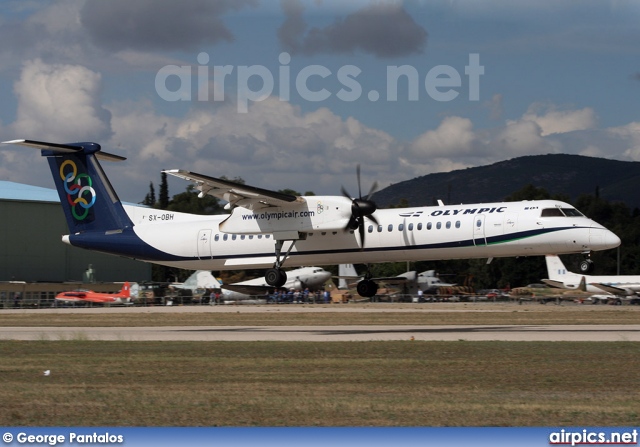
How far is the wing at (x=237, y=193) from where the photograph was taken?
36.6m

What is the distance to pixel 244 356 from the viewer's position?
22312mm

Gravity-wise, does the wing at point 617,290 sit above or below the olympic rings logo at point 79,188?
below

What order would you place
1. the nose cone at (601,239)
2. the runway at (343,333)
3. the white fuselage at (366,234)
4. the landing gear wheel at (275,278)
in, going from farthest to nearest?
the landing gear wheel at (275,278)
the white fuselage at (366,234)
the nose cone at (601,239)
the runway at (343,333)

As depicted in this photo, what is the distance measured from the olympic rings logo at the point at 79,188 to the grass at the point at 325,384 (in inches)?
645

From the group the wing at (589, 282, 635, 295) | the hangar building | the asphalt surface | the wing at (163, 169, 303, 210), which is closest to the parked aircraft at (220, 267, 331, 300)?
the hangar building

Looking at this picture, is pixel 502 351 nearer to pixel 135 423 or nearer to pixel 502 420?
pixel 502 420

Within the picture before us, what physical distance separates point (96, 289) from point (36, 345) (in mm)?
54332

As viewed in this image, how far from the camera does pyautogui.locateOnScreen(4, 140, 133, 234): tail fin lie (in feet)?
135

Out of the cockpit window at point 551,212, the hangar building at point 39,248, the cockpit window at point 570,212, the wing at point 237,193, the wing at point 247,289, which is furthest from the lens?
the hangar building at point 39,248

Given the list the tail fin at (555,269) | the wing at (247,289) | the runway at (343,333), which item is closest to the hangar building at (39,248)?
the wing at (247,289)

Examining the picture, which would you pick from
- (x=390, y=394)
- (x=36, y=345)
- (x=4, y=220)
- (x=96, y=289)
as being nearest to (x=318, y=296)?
(x=96, y=289)

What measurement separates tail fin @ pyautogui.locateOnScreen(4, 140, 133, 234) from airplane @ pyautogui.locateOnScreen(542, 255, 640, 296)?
29.2 metres

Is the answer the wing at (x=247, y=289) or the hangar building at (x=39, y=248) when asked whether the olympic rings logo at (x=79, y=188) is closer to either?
the wing at (x=247, y=289)

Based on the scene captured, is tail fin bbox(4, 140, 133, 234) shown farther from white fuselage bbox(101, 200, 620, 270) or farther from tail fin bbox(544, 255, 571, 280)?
tail fin bbox(544, 255, 571, 280)
